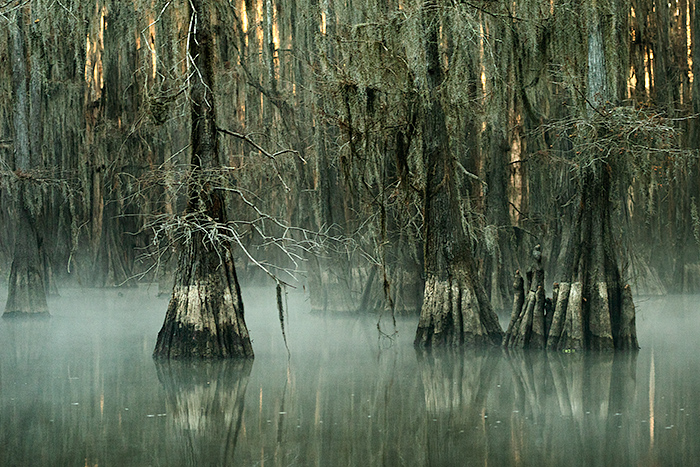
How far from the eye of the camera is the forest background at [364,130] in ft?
45.2

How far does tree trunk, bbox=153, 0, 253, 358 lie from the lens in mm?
12938

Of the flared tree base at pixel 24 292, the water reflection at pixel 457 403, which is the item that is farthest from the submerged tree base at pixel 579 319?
the flared tree base at pixel 24 292

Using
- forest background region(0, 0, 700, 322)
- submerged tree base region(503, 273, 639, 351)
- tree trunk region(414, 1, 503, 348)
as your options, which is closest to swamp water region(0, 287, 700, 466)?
submerged tree base region(503, 273, 639, 351)

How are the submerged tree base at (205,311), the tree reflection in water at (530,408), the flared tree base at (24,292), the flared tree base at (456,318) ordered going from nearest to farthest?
1. the tree reflection in water at (530,408)
2. the submerged tree base at (205,311)
3. the flared tree base at (456,318)
4. the flared tree base at (24,292)

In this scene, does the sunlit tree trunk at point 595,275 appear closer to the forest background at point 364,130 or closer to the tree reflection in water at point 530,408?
the forest background at point 364,130

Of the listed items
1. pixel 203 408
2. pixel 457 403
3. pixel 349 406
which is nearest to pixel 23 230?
pixel 203 408

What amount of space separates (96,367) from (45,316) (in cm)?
793

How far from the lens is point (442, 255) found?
14.4 meters

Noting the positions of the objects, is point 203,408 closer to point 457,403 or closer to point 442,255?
point 457,403

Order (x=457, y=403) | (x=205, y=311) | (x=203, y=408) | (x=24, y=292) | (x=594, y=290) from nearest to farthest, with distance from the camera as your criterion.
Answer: (x=203, y=408)
(x=457, y=403)
(x=205, y=311)
(x=594, y=290)
(x=24, y=292)

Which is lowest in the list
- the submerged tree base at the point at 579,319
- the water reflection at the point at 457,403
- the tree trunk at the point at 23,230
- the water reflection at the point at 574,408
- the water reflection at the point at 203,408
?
the water reflection at the point at 574,408

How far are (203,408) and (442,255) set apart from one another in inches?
226

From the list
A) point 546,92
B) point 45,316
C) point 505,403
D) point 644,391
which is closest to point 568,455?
point 505,403

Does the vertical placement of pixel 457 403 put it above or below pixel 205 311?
below
